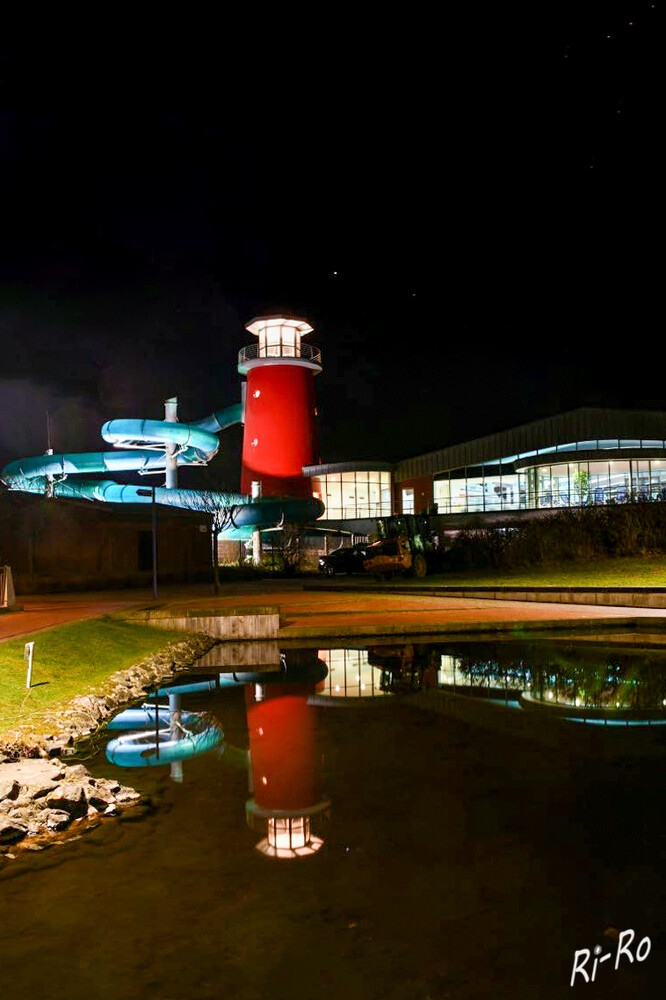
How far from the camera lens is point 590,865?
17.0ft

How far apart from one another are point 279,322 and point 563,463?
1827 centimetres

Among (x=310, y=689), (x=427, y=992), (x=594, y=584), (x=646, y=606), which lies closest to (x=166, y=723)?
(x=310, y=689)

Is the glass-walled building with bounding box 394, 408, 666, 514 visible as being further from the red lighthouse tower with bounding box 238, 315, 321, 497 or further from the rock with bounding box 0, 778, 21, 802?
the rock with bounding box 0, 778, 21, 802

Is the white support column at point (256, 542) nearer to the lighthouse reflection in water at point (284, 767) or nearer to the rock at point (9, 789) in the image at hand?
the lighthouse reflection in water at point (284, 767)

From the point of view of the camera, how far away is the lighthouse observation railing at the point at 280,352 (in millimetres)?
50688

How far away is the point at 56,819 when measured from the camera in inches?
235

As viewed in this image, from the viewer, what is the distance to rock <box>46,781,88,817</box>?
613 cm

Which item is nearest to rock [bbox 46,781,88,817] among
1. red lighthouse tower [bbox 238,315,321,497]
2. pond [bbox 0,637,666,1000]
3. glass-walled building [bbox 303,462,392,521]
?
pond [bbox 0,637,666,1000]

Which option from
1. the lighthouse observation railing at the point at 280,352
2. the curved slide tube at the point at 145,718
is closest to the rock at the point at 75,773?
the curved slide tube at the point at 145,718

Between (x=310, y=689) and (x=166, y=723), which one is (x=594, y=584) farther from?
(x=166, y=723)

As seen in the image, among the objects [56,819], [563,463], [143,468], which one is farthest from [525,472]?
[56,819]

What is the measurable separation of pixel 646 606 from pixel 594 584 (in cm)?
332

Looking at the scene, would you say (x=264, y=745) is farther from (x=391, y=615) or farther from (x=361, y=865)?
(x=391, y=615)

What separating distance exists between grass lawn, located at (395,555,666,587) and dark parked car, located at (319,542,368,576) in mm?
7171
